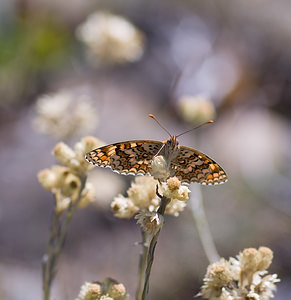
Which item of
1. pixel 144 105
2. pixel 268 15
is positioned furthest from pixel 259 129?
pixel 268 15

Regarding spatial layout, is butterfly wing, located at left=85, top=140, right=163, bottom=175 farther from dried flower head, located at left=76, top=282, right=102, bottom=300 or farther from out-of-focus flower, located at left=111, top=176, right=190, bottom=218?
dried flower head, located at left=76, top=282, right=102, bottom=300

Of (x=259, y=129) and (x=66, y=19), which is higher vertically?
(x=66, y=19)


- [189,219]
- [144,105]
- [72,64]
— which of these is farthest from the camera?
[72,64]

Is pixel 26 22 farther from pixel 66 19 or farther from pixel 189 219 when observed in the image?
pixel 189 219

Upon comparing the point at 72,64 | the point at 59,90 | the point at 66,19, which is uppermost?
the point at 66,19

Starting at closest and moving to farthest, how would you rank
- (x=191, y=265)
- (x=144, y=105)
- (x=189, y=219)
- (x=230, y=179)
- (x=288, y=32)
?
1. (x=191, y=265)
2. (x=189, y=219)
3. (x=230, y=179)
4. (x=144, y=105)
5. (x=288, y=32)
